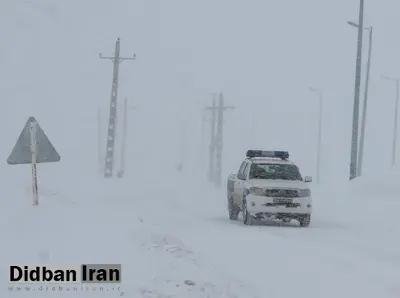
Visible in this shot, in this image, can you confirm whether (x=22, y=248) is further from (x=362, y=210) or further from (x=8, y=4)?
(x=8, y=4)

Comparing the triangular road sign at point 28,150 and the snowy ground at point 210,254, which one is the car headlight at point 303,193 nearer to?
the snowy ground at point 210,254

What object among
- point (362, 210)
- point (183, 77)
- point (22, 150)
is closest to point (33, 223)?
point (22, 150)

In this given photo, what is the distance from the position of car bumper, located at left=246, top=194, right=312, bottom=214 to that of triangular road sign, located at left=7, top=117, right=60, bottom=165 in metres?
6.18

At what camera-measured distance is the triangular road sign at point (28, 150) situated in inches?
583

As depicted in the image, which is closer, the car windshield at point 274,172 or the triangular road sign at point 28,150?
the triangular road sign at point 28,150

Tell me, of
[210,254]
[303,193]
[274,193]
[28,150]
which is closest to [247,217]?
[274,193]

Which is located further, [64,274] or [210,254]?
[210,254]

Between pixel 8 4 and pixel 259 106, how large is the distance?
78.0 metres

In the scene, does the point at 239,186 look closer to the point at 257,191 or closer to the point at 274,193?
the point at 257,191

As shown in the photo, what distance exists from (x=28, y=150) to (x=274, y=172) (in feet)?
26.3

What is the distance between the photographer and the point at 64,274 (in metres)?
8.96

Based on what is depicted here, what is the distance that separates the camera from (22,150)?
1490cm

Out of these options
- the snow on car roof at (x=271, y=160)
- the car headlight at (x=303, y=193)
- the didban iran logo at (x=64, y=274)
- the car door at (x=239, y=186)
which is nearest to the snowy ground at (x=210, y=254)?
the didban iran logo at (x=64, y=274)

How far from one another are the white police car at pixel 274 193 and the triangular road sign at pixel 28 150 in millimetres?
6274
